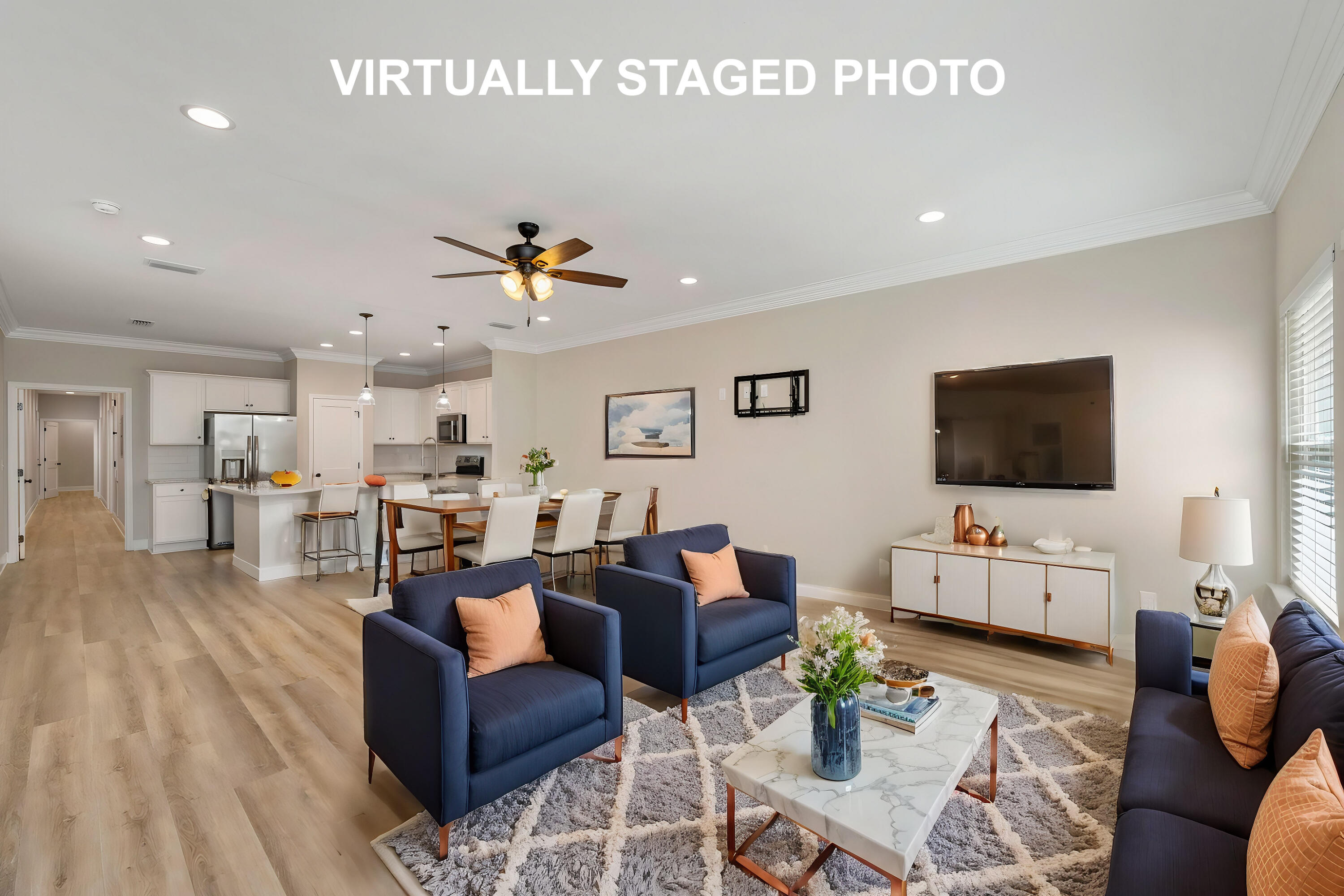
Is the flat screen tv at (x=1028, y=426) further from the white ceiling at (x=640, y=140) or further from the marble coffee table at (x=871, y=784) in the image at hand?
the marble coffee table at (x=871, y=784)

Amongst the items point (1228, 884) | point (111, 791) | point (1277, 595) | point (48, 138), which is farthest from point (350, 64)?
point (1277, 595)

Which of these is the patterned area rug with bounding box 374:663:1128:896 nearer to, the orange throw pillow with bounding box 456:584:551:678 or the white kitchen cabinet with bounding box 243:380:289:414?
the orange throw pillow with bounding box 456:584:551:678

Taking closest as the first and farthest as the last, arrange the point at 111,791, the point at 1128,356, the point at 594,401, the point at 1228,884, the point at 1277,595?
1. the point at 1228,884
2. the point at 111,791
3. the point at 1277,595
4. the point at 1128,356
5. the point at 594,401

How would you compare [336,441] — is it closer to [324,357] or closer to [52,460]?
[324,357]

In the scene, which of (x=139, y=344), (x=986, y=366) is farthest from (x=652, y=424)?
(x=139, y=344)

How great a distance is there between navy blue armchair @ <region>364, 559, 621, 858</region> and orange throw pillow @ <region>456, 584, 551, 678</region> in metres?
0.04

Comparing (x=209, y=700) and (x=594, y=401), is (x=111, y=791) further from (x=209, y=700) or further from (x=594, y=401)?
(x=594, y=401)

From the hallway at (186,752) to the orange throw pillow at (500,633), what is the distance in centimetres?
56

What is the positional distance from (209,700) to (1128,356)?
17.5 feet

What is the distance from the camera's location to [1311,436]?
2.76 meters

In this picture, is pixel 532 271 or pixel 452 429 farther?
pixel 452 429

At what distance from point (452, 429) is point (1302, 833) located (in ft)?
28.3

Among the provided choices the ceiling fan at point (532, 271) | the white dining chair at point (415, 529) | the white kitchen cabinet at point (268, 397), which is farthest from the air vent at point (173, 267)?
the white kitchen cabinet at point (268, 397)

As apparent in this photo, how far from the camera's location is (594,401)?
267 inches
